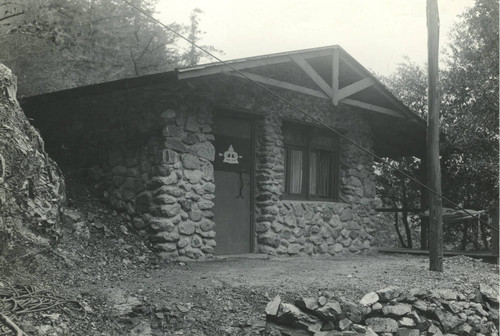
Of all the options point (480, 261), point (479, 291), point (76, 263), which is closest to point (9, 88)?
point (76, 263)

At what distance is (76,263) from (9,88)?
214 cm

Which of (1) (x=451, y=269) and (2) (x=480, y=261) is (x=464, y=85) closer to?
(2) (x=480, y=261)

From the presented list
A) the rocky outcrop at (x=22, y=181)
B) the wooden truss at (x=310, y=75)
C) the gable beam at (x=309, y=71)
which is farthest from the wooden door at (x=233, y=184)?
the rocky outcrop at (x=22, y=181)

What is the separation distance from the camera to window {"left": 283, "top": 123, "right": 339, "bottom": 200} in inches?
406

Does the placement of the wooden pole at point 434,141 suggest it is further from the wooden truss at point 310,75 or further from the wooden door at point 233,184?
the wooden door at point 233,184

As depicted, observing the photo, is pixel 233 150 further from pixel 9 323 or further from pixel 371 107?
pixel 9 323

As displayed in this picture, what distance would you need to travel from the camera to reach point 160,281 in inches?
254

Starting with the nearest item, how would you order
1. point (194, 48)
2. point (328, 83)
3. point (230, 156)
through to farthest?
point (230, 156), point (328, 83), point (194, 48)

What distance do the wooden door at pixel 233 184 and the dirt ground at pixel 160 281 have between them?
0.56m

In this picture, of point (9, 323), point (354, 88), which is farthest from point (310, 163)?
point (9, 323)

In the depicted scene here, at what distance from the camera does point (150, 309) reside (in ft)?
18.3

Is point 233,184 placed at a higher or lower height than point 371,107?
lower

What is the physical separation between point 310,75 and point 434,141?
219 cm

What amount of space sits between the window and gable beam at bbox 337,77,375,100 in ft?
4.56
